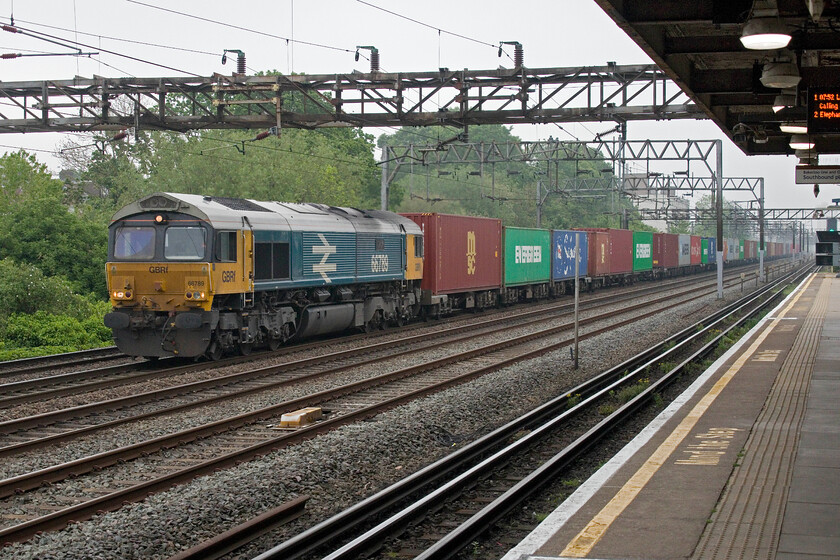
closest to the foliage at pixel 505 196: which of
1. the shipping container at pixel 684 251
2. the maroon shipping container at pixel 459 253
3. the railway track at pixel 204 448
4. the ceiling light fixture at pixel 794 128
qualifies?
the shipping container at pixel 684 251

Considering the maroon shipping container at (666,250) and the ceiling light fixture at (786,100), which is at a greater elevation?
the ceiling light fixture at (786,100)

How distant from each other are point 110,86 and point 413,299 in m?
10.2

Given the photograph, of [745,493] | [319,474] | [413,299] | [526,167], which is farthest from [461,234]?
[526,167]

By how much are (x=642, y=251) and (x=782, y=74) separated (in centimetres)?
4545

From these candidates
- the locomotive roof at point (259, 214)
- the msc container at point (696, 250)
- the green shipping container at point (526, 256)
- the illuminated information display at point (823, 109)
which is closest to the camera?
the illuminated information display at point (823, 109)

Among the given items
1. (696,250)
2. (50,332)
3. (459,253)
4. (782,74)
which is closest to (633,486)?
(782,74)

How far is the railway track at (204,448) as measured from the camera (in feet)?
26.1

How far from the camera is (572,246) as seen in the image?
1613 inches

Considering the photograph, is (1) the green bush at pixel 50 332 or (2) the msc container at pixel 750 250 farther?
(2) the msc container at pixel 750 250

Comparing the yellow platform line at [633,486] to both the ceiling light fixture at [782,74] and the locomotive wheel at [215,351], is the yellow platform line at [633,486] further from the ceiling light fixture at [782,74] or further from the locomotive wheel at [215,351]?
the locomotive wheel at [215,351]

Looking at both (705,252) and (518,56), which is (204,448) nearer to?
(518,56)

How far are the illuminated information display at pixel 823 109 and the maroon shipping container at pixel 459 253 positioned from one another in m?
17.5

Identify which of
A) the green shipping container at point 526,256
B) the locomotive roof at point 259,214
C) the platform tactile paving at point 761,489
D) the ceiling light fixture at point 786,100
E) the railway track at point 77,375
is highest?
the ceiling light fixture at point 786,100

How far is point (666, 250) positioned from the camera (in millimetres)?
58406
